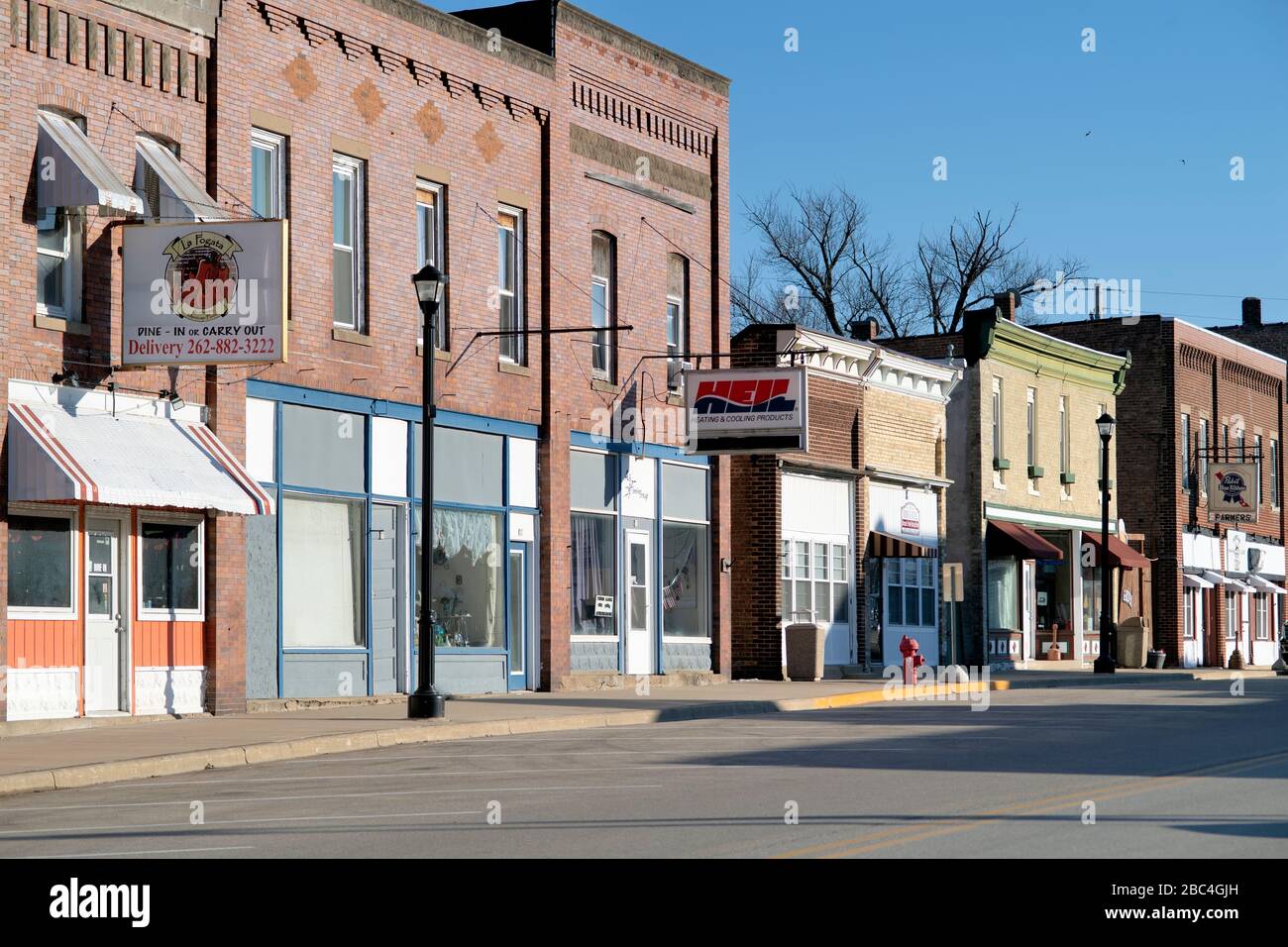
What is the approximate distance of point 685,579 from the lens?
33.1 meters

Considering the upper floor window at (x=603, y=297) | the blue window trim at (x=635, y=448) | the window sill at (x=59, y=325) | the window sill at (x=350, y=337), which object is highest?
the upper floor window at (x=603, y=297)

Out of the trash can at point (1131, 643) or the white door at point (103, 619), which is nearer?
the white door at point (103, 619)

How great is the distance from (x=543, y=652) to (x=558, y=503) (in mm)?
2325

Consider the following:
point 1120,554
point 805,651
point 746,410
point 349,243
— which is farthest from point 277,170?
point 1120,554

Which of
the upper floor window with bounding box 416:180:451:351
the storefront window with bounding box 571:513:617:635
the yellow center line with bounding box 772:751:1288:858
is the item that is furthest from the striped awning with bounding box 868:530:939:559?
the yellow center line with bounding box 772:751:1288:858

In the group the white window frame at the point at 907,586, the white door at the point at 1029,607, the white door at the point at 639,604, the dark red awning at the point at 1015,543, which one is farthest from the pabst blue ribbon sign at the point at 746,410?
the white door at the point at 1029,607

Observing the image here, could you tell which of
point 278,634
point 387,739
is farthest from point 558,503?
point 387,739

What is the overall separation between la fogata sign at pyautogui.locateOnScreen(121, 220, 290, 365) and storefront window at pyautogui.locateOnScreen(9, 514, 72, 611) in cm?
207

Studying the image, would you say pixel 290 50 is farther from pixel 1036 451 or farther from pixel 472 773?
→ pixel 1036 451

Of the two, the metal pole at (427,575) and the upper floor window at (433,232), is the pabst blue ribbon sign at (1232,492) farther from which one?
the metal pole at (427,575)

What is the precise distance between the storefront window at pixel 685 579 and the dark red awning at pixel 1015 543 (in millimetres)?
12958

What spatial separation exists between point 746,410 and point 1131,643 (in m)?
19.6

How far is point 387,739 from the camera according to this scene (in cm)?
2030

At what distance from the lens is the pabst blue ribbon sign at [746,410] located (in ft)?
99.9
